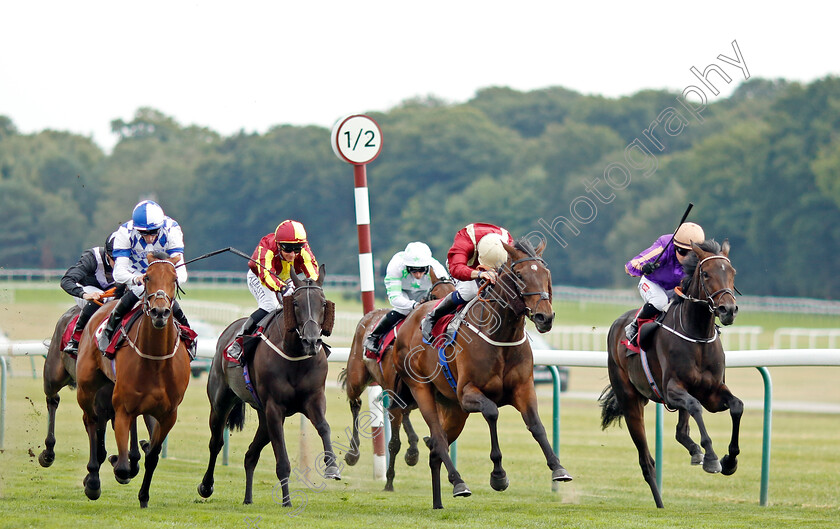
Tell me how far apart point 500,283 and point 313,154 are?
42258 mm

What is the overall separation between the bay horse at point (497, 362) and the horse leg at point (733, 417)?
121 centimetres

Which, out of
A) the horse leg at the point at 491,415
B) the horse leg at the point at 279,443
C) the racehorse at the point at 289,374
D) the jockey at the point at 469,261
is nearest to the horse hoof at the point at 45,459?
the racehorse at the point at 289,374

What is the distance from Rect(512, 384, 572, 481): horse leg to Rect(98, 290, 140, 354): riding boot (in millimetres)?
2650

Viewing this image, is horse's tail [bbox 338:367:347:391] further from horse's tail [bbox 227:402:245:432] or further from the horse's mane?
the horse's mane

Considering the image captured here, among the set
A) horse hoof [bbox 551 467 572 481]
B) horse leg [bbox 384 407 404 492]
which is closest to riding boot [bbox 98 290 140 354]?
horse leg [bbox 384 407 404 492]

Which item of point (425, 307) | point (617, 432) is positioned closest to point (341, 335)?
point (617, 432)

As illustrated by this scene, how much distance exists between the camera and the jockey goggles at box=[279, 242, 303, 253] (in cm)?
811

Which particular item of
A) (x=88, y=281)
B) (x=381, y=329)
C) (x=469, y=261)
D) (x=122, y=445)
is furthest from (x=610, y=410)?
(x=88, y=281)

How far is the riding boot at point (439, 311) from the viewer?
7.79 m

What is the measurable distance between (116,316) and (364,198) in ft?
9.77

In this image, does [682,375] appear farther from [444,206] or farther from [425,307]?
[444,206]

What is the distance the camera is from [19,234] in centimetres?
3631

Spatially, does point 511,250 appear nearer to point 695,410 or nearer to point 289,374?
point 695,410

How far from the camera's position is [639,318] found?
812cm
